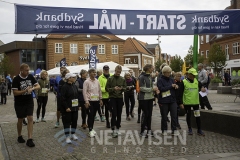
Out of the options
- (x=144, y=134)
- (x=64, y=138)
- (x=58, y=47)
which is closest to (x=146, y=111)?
(x=144, y=134)

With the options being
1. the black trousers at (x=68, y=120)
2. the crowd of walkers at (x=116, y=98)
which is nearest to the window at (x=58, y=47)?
the crowd of walkers at (x=116, y=98)

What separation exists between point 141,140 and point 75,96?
1970 millimetres

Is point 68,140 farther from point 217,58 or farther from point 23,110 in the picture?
point 217,58

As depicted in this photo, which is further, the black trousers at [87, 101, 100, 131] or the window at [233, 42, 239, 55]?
the window at [233, 42, 239, 55]

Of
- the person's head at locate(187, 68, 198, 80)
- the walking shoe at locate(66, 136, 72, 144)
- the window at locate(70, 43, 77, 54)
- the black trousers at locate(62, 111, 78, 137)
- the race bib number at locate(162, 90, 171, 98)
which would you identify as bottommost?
the walking shoe at locate(66, 136, 72, 144)

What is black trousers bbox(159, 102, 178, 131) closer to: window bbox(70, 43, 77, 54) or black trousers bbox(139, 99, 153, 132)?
black trousers bbox(139, 99, 153, 132)

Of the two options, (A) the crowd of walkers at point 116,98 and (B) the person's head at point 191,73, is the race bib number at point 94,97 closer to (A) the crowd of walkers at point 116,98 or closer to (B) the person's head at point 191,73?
(A) the crowd of walkers at point 116,98

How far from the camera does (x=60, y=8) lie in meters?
9.16

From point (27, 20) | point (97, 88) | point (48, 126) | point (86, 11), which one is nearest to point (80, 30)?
point (86, 11)

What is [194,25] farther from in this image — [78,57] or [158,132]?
[78,57]

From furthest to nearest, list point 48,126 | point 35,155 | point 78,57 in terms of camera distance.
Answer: point 78,57, point 48,126, point 35,155

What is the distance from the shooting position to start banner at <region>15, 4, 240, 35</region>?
29.6 ft

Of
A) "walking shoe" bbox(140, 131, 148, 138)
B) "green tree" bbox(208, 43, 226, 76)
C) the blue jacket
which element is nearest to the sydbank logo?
"walking shoe" bbox(140, 131, 148, 138)

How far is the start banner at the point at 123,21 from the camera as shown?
901cm
